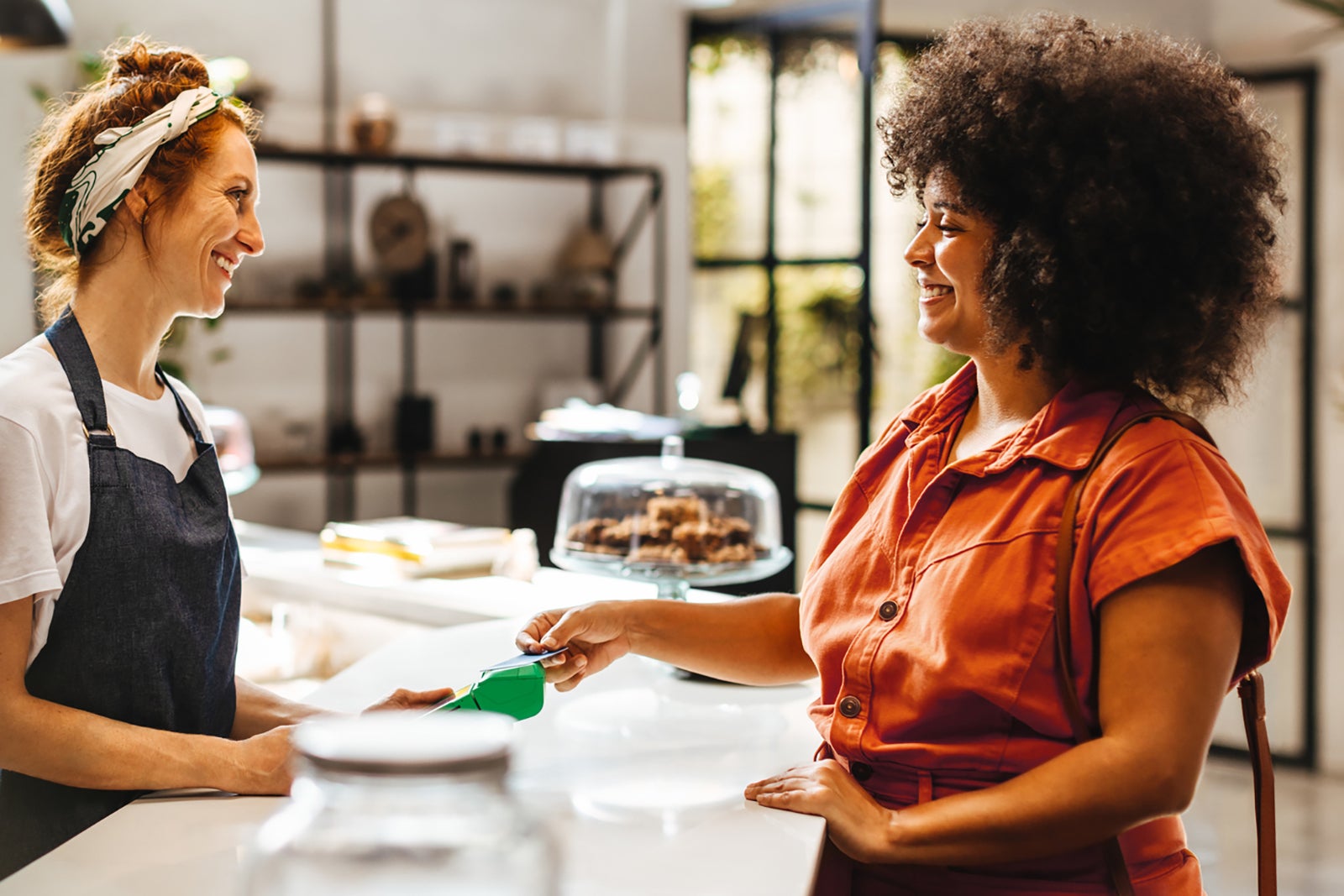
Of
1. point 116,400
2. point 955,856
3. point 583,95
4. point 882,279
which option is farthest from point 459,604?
point 583,95

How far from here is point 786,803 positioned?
133 centimetres

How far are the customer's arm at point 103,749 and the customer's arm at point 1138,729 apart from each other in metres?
0.74

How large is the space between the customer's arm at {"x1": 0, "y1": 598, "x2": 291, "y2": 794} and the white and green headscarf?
0.46 m

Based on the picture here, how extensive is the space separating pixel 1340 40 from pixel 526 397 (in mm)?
4144

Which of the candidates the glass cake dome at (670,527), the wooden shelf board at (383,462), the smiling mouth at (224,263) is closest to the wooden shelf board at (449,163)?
the wooden shelf board at (383,462)

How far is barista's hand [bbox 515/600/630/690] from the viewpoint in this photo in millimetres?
1606

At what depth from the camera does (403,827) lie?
1.90 feet

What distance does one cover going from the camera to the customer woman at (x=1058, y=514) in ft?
3.69

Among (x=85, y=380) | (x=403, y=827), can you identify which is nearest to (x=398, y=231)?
(x=85, y=380)

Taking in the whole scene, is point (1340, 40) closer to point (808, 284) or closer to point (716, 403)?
point (808, 284)

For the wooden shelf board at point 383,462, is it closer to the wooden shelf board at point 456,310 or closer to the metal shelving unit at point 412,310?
the metal shelving unit at point 412,310

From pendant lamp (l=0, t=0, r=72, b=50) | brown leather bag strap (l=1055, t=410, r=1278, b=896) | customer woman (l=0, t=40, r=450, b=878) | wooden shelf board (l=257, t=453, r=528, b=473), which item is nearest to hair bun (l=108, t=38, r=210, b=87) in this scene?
customer woman (l=0, t=40, r=450, b=878)

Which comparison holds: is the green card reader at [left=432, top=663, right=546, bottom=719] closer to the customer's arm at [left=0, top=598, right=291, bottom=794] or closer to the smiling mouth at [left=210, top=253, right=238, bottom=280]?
the customer's arm at [left=0, top=598, right=291, bottom=794]

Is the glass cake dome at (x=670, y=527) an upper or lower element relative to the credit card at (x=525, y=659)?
upper
